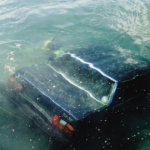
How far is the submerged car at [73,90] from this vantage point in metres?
2.87

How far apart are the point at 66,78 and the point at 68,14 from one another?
22.4ft

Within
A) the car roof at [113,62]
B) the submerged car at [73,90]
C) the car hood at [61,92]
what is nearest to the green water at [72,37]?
the submerged car at [73,90]

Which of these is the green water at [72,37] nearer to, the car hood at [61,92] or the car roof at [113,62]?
the car hood at [61,92]

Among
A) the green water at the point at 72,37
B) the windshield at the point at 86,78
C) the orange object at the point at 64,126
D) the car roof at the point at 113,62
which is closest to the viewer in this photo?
the orange object at the point at 64,126

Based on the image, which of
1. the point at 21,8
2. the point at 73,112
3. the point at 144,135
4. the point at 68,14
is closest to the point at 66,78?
the point at 73,112

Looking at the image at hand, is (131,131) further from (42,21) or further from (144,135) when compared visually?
(42,21)

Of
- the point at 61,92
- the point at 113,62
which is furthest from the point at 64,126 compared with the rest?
the point at 113,62

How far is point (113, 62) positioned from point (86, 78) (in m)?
1.40

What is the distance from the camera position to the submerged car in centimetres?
287

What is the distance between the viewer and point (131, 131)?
2.95 m

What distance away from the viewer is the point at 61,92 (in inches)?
130

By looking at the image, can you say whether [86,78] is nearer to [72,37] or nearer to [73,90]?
[73,90]

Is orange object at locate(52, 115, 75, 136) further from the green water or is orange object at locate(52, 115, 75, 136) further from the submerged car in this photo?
the green water

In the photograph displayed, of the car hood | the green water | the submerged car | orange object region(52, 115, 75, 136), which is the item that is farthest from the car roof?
orange object region(52, 115, 75, 136)
